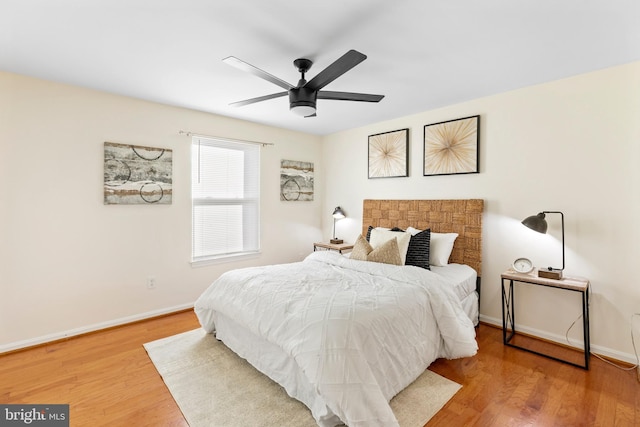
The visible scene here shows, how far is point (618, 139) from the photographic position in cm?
245

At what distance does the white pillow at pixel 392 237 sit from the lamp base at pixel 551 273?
116 centimetres

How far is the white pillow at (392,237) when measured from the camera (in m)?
3.06

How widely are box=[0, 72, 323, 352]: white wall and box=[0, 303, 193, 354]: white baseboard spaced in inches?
0.4

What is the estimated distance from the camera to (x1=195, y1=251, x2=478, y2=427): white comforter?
157 centimetres

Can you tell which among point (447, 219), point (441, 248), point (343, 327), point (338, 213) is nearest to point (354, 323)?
point (343, 327)

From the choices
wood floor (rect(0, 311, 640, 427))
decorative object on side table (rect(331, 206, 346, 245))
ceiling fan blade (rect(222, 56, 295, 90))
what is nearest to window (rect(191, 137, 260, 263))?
decorative object on side table (rect(331, 206, 346, 245))

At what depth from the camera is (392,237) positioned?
3.19 m

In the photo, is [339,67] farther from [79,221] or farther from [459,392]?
[79,221]

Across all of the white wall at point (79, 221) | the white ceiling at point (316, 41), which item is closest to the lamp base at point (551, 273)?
the white ceiling at point (316, 41)

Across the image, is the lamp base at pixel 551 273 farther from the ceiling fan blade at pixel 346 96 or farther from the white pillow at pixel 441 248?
the ceiling fan blade at pixel 346 96

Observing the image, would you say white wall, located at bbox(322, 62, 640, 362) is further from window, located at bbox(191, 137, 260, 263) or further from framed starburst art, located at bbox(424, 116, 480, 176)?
window, located at bbox(191, 137, 260, 263)

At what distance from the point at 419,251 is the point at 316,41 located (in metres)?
2.14

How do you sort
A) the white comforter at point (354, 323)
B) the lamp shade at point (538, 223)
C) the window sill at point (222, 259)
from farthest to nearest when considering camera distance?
the window sill at point (222, 259)
the lamp shade at point (538, 223)
the white comforter at point (354, 323)

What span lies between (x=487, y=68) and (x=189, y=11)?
232cm
